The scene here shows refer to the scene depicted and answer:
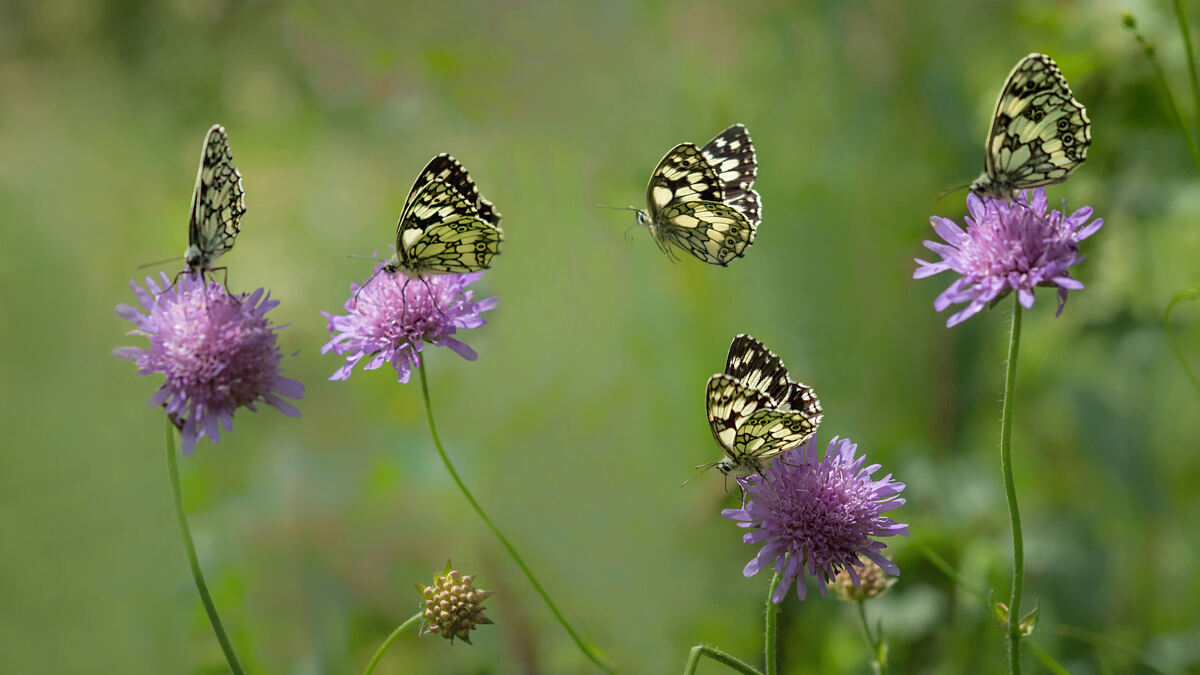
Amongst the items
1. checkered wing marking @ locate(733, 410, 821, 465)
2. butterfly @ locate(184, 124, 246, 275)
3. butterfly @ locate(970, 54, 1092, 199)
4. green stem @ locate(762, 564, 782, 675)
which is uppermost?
butterfly @ locate(184, 124, 246, 275)

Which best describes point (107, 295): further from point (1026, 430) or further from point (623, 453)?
point (1026, 430)

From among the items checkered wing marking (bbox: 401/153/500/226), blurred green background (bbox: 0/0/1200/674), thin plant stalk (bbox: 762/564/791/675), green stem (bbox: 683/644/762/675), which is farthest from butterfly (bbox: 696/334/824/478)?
blurred green background (bbox: 0/0/1200/674)

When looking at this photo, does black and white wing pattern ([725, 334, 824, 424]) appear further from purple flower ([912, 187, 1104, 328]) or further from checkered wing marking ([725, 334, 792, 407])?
purple flower ([912, 187, 1104, 328])

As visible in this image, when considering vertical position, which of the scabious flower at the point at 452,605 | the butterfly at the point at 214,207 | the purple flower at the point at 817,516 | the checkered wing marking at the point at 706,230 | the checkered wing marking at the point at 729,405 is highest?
the butterfly at the point at 214,207

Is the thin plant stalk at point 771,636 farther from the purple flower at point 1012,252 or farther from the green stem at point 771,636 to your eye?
the purple flower at point 1012,252

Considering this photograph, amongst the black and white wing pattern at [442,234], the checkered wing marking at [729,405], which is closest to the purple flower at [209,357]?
the black and white wing pattern at [442,234]
